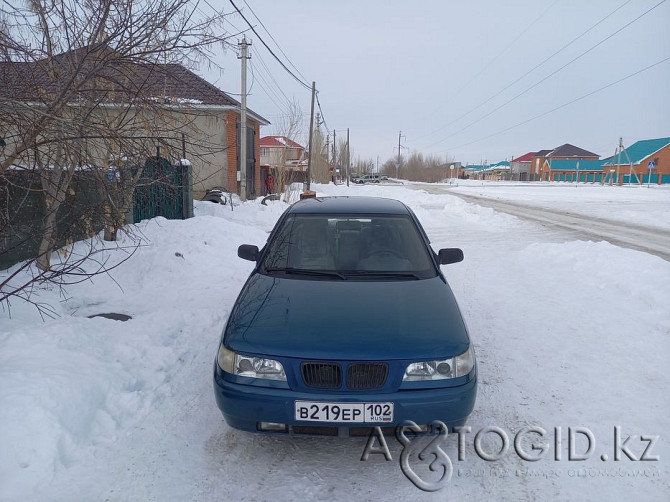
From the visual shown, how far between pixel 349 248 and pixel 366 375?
156cm

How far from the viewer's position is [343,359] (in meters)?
2.70

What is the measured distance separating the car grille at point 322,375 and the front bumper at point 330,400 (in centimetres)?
5

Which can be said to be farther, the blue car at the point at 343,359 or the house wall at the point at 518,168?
the house wall at the point at 518,168

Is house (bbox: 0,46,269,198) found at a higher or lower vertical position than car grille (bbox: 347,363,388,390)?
higher

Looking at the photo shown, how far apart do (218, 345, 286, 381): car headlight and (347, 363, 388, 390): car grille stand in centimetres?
39

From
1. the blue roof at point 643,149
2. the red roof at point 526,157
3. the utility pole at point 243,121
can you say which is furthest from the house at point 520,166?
the utility pole at point 243,121

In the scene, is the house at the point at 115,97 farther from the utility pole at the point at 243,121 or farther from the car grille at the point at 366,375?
the utility pole at the point at 243,121

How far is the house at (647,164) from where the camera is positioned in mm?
67312

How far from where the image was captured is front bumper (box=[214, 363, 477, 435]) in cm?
266

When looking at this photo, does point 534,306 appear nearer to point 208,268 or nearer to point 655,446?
point 655,446

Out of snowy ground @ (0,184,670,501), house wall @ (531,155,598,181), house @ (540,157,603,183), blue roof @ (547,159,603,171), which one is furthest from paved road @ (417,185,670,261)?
house wall @ (531,155,598,181)

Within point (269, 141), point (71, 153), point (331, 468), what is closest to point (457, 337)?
point (331, 468)

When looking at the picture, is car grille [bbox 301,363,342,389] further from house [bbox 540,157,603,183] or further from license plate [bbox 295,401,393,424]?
house [bbox 540,157,603,183]
